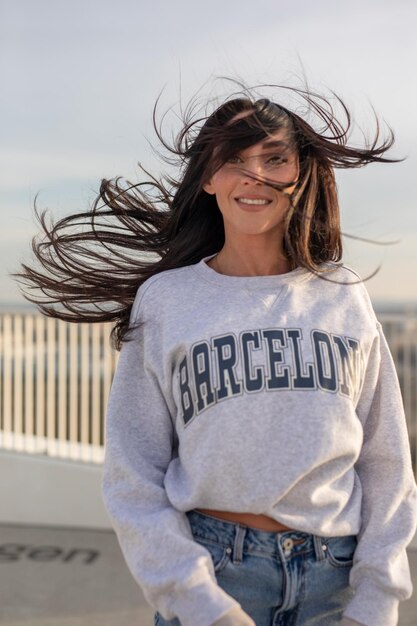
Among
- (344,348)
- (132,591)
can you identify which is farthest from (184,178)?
(132,591)

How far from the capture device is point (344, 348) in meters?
1.88

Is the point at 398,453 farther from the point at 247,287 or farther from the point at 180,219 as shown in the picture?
the point at 180,219

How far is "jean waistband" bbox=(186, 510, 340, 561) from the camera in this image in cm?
177

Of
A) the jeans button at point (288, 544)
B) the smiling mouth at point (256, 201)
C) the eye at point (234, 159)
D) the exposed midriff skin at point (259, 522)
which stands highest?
the eye at point (234, 159)

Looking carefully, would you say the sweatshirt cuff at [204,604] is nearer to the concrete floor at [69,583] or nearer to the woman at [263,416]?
the woman at [263,416]

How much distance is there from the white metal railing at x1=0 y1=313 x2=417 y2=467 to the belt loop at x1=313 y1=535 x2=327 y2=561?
482 cm

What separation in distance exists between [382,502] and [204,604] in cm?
39

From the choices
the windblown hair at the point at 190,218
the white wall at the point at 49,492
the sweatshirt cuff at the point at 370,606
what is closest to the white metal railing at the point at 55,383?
the white wall at the point at 49,492

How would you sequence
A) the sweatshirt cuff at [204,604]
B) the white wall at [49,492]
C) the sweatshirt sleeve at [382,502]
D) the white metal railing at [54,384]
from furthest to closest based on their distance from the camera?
the white metal railing at [54,384], the white wall at [49,492], the sweatshirt sleeve at [382,502], the sweatshirt cuff at [204,604]

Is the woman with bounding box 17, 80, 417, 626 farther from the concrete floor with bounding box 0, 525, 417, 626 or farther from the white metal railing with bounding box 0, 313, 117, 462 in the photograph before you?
the white metal railing with bounding box 0, 313, 117, 462

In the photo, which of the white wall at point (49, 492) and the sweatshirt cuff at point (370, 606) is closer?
the sweatshirt cuff at point (370, 606)

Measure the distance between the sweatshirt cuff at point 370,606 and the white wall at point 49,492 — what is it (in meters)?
4.78

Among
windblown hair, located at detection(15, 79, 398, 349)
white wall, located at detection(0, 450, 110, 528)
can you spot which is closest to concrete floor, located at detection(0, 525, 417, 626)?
white wall, located at detection(0, 450, 110, 528)

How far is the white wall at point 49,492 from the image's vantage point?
21.4 ft
